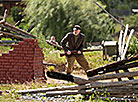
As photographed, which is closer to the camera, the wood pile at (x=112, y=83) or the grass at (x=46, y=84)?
the wood pile at (x=112, y=83)

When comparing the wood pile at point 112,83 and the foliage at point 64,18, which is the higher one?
the foliage at point 64,18

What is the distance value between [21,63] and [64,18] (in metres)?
10.9

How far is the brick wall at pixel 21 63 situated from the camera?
1082 centimetres

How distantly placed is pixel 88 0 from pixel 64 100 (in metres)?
14.6

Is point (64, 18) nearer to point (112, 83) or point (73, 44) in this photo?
point (73, 44)

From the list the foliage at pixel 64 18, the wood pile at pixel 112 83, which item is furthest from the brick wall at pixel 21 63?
the foliage at pixel 64 18

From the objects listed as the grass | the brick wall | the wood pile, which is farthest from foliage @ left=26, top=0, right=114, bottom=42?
the wood pile

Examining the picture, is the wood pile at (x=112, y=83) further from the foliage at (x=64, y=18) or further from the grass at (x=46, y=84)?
the foliage at (x=64, y=18)

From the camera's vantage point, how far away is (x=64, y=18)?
70.2 feet

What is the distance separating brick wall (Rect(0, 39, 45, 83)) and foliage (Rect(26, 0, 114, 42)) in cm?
989

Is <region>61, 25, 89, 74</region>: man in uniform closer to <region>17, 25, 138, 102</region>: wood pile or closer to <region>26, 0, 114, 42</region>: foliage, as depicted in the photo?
<region>17, 25, 138, 102</region>: wood pile

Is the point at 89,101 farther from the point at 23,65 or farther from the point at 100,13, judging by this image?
the point at 100,13

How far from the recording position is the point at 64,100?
28.1 ft

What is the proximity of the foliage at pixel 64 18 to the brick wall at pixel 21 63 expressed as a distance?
989cm
